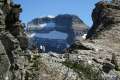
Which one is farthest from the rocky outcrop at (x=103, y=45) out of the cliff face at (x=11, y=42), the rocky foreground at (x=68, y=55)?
the cliff face at (x=11, y=42)

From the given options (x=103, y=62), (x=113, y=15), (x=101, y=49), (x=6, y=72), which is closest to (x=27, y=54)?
(x=6, y=72)

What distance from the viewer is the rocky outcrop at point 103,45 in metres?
59.0

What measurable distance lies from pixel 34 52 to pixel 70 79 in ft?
13.8

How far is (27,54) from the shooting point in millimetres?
40438

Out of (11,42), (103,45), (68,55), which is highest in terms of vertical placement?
(11,42)

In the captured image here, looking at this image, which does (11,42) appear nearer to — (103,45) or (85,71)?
(85,71)

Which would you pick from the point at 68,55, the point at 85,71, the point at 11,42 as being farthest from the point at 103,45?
the point at 11,42

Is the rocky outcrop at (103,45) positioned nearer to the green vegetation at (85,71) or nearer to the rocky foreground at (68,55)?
the rocky foreground at (68,55)

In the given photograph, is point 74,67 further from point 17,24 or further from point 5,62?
point 5,62

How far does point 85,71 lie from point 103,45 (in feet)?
54.5

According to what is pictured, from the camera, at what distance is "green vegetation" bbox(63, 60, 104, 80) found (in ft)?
170

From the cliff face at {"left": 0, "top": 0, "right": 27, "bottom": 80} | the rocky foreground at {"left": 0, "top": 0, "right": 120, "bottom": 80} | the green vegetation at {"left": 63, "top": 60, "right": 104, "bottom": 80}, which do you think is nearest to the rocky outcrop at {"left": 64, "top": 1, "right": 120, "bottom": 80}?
the rocky foreground at {"left": 0, "top": 0, "right": 120, "bottom": 80}

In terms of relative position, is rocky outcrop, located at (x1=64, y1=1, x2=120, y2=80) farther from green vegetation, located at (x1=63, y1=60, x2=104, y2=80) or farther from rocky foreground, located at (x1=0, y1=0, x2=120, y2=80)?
green vegetation, located at (x1=63, y1=60, x2=104, y2=80)

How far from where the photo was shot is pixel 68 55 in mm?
61719
